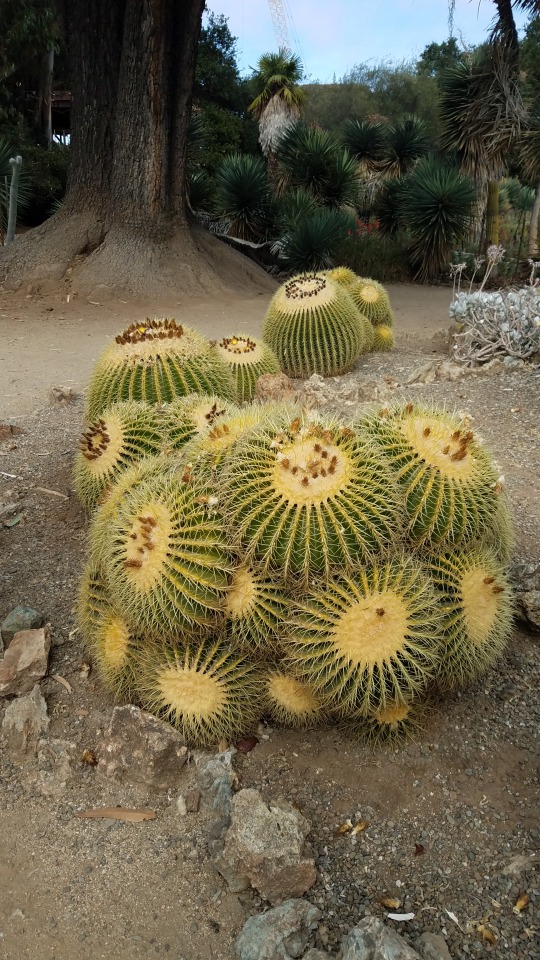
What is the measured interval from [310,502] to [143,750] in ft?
3.08

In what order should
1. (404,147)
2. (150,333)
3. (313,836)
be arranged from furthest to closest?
1. (404,147)
2. (150,333)
3. (313,836)

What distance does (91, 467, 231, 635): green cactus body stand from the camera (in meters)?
2.19

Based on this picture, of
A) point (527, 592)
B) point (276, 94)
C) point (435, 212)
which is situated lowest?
point (527, 592)

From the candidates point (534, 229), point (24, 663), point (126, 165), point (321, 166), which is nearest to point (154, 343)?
point (24, 663)

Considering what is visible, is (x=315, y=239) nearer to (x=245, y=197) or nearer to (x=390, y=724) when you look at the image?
(x=245, y=197)

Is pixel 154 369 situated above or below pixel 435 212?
below

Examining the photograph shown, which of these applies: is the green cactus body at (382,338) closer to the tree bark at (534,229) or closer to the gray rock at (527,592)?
the gray rock at (527,592)

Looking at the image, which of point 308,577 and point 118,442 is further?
point 118,442

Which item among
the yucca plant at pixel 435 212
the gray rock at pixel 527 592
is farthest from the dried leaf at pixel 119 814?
the yucca plant at pixel 435 212

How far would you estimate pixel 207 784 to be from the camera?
2.18 meters

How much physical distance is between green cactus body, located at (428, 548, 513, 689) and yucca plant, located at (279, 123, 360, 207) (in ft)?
49.3

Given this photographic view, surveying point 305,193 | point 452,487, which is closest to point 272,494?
point 452,487

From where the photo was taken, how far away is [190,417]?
317cm

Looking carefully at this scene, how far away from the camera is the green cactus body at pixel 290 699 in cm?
228
